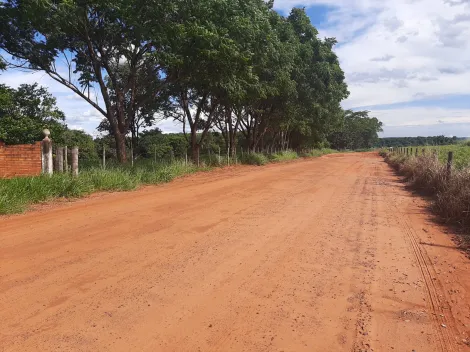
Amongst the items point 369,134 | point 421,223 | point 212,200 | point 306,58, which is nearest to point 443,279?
point 421,223

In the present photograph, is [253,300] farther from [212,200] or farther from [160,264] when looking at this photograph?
[212,200]

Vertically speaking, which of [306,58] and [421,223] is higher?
[306,58]

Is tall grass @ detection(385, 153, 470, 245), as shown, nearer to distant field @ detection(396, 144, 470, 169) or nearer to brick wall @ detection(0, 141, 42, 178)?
distant field @ detection(396, 144, 470, 169)

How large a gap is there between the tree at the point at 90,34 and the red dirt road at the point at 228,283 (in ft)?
23.7

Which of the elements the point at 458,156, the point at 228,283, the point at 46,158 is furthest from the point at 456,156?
the point at 228,283

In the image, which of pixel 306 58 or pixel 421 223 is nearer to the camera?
pixel 421 223

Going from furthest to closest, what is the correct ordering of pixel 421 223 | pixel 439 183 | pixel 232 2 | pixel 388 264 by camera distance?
pixel 232 2 < pixel 439 183 < pixel 421 223 < pixel 388 264

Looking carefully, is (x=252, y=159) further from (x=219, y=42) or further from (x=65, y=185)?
(x=65, y=185)

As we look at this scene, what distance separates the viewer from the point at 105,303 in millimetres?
4008

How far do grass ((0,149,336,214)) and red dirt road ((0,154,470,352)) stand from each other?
0.96m

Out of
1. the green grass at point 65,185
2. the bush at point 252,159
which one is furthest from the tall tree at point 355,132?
the green grass at point 65,185

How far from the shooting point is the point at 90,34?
1488cm

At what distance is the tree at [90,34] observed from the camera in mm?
12695

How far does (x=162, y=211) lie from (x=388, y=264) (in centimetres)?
479
